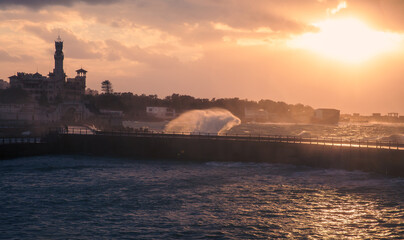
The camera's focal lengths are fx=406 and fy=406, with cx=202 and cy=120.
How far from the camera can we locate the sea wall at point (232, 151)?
5209cm

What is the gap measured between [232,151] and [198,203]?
3136cm

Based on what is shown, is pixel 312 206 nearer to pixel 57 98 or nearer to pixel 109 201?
pixel 109 201

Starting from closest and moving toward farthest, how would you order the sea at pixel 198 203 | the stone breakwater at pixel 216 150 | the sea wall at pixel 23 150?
the sea at pixel 198 203, the stone breakwater at pixel 216 150, the sea wall at pixel 23 150

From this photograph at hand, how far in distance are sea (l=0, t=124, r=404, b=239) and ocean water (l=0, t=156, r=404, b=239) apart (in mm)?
72

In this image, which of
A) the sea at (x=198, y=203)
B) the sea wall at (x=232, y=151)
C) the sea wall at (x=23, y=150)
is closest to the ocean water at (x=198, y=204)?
the sea at (x=198, y=203)

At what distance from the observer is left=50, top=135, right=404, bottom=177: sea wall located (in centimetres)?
5209

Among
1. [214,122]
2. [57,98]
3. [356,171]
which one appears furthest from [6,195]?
[57,98]

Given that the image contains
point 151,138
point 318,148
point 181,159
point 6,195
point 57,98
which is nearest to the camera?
point 6,195

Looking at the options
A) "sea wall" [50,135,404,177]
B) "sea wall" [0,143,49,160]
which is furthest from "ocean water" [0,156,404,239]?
"sea wall" [0,143,49,160]

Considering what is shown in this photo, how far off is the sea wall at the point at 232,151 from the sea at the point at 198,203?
7.95 feet

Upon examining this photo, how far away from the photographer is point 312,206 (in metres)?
34.4

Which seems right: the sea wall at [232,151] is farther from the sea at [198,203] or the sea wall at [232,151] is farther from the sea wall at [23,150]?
the sea at [198,203]

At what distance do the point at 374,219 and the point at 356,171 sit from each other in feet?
75.9

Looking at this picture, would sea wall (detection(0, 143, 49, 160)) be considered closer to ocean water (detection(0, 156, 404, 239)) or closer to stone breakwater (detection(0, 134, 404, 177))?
stone breakwater (detection(0, 134, 404, 177))
